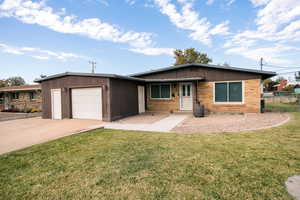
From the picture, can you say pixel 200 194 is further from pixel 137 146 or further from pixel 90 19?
pixel 90 19

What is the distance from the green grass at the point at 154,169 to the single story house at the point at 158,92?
4.29 m

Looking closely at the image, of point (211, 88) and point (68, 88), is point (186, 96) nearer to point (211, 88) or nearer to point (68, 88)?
point (211, 88)

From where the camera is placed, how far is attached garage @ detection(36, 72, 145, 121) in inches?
310

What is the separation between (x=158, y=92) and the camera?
11141 mm

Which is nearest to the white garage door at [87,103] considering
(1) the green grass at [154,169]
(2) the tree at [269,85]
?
(1) the green grass at [154,169]

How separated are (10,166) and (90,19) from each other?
12249 millimetres

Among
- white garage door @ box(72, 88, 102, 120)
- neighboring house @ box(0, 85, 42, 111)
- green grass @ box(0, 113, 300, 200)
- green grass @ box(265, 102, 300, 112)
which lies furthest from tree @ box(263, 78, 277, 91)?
neighboring house @ box(0, 85, 42, 111)

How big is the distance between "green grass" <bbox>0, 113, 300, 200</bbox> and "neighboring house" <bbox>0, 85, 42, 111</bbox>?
14.5 metres

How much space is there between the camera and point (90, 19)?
39.7 ft

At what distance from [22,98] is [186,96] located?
18.4m

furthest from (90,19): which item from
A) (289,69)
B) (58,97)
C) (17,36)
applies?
(289,69)

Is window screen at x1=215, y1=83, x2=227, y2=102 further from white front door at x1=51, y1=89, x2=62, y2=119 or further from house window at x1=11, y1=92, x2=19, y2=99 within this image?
house window at x1=11, y1=92, x2=19, y2=99

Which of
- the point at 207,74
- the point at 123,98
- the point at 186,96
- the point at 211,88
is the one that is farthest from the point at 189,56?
the point at 123,98

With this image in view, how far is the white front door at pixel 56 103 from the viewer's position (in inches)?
370
